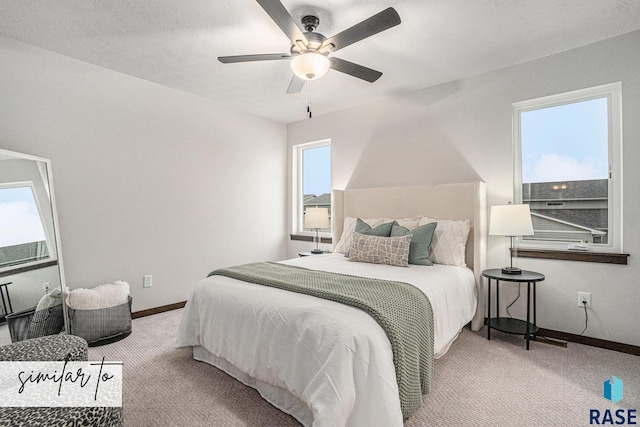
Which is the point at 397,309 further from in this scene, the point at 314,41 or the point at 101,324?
the point at 101,324

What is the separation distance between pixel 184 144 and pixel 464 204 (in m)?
3.13

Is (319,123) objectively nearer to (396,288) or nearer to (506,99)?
(506,99)

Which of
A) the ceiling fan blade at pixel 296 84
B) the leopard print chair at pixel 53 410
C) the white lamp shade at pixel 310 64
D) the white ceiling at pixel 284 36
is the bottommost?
the leopard print chair at pixel 53 410

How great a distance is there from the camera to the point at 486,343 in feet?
8.81

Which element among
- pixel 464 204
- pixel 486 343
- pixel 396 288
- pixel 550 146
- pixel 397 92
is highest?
pixel 397 92

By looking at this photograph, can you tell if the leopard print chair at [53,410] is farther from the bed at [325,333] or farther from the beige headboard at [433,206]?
the beige headboard at [433,206]

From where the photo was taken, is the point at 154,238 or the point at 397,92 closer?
the point at 154,238

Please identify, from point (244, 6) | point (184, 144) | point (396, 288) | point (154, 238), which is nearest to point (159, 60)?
point (184, 144)

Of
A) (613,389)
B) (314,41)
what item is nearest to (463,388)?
(613,389)

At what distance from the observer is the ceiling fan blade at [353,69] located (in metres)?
2.27

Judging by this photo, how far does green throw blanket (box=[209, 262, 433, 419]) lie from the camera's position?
1.57 metres

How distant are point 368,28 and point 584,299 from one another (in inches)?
109

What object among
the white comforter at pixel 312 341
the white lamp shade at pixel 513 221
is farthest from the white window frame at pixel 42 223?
the white lamp shade at pixel 513 221

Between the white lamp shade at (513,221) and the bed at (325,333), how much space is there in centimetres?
24
